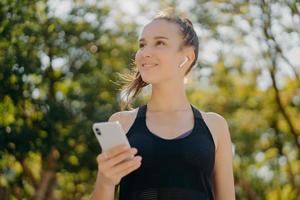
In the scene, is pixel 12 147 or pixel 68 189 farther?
pixel 68 189

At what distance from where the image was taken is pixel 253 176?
17.6 meters

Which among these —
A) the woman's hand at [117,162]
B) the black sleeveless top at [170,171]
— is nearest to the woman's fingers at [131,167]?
the woman's hand at [117,162]

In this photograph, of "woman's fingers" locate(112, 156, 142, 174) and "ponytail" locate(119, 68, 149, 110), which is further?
"ponytail" locate(119, 68, 149, 110)

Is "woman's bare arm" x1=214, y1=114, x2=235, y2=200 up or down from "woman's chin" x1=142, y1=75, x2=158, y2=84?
down

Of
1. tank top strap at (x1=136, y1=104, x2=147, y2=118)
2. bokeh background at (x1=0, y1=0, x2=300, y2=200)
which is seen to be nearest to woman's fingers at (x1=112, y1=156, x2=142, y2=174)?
tank top strap at (x1=136, y1=104, x2=147, y2=118)

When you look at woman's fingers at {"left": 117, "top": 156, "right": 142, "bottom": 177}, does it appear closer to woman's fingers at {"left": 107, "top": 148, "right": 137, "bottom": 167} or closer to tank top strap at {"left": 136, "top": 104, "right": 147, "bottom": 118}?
woman's fingers at {"left": 107, "top": 148, "right": 137, "bottom": 167}

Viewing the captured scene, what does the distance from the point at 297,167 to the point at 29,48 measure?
7798 mm

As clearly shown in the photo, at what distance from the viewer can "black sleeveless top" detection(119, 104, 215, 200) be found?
2.47m

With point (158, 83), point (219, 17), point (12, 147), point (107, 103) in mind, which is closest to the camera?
point (158, 83)

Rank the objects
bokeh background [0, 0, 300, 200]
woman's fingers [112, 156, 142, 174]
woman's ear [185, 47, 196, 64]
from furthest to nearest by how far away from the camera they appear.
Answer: bokeh background [0, 0, 300, 200] → woman's ear [185, 47, 196, 64] → woman's fingers [112, 156, 142, 174]

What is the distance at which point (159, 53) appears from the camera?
261 centimetres

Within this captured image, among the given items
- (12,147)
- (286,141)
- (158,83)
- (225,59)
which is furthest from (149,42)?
(286,141)

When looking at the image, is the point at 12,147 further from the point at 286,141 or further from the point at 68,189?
the point at 286,141

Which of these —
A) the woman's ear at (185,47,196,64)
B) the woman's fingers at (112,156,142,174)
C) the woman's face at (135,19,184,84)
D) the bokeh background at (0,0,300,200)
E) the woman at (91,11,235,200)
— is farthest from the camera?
the bokeh background at (0,0,300,200)
